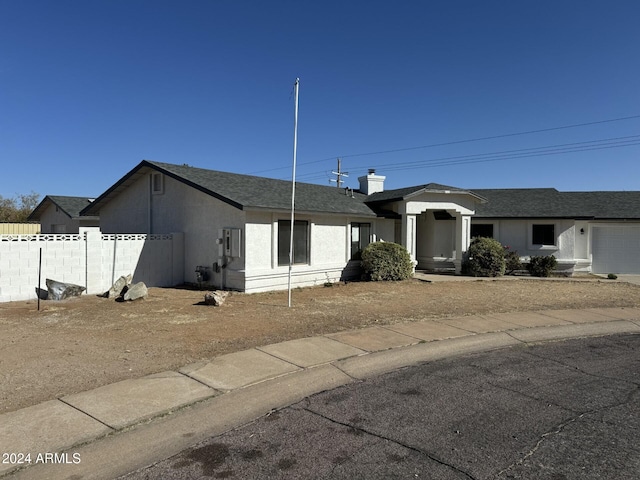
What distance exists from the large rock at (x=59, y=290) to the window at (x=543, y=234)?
20.1 meters

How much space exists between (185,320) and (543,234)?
18755 millimetres

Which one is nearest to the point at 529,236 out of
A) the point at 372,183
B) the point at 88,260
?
the point at 372,183

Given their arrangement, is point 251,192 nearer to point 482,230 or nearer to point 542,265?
point 482,230

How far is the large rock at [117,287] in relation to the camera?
39.6ft

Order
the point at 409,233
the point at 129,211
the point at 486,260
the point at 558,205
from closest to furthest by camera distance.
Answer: the point at 129,211
the point at 486,260
the point at 409,233
the point at 558,205

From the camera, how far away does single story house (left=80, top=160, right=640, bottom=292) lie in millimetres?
13875

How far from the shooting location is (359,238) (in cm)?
1847

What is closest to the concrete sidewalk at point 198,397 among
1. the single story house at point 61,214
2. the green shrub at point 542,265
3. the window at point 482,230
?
the green shrub at point 542,265

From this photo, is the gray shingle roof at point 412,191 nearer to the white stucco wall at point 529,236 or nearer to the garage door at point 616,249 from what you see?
the white stucco wall at point 529,236

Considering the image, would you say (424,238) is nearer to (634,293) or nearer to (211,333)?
(634,293)

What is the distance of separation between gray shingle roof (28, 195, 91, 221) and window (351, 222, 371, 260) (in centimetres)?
1516

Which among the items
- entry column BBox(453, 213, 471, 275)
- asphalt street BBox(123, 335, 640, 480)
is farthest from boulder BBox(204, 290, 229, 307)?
entry column BBox(453, 213, 471, 275)

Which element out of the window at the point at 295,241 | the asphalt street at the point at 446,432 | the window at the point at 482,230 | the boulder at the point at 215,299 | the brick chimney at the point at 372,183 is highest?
the brick chimney at the point at 372,183

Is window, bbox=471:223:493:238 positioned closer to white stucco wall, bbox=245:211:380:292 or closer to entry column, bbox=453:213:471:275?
entry column, bbox=453:213:471:275
